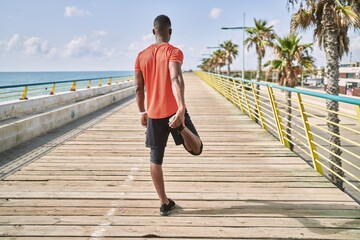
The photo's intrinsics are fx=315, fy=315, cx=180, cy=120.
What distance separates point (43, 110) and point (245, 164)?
12047 mm

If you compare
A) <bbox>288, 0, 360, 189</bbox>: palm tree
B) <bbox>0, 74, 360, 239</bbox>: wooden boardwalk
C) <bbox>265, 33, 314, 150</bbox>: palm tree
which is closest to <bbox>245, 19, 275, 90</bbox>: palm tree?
<bbox>265, 33, 314, 150</bbox>: palm tree

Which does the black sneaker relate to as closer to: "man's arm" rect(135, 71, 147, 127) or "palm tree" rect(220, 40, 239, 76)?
"man's arm" rect(135, 71, 147, 127)

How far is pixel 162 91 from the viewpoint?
2982mm

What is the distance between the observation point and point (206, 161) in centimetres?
545

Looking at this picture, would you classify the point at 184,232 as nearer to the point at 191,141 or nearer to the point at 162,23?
the point at 191,141

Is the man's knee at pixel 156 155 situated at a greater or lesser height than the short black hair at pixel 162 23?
lesser

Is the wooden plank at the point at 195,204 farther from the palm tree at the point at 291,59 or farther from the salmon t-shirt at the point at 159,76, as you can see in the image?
the palm tree at the point at 291,59

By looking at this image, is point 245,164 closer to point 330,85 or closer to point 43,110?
point 330,85

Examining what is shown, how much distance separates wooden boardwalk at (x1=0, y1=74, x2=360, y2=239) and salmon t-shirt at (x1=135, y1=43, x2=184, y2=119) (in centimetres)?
116

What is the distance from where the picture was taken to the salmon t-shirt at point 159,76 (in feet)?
9.61

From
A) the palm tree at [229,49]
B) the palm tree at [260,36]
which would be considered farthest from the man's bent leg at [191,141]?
the palm tree at [229,49]

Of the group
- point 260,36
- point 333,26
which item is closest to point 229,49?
point 260,36

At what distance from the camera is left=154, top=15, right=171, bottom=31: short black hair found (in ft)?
10.0

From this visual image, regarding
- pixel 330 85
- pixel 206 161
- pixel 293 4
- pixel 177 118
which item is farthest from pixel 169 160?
pixel 293 4
